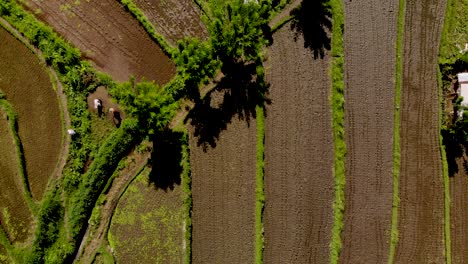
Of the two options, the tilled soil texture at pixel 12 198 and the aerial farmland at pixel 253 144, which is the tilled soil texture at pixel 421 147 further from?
the tilled soil texture at pixel 12 198

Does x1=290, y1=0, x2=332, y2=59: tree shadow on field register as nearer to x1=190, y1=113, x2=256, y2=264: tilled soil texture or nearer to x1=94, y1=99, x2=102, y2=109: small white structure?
x1=190, y1=113, x2=256, y2=264: tilled soil texture

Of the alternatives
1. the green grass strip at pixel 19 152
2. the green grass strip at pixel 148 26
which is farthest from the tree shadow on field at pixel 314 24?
the green grass strip at pixel 19 152

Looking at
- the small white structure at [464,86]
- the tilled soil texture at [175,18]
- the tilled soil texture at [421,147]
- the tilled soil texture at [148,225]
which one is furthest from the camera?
the tilled soil texture at [175,18]

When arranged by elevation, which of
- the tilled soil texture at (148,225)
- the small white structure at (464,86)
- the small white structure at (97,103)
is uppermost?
the small white structure at (464,86)

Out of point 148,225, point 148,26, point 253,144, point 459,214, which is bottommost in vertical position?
point 148,225

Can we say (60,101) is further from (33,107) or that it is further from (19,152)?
(19,152)

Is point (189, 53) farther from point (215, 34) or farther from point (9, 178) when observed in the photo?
point (9, 178)

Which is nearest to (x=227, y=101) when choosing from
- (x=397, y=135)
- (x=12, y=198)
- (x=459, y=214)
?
(x=397, y=135)

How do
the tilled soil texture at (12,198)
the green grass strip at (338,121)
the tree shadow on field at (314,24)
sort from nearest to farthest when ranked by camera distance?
the green grass strip at (338,121), the tilled soil texture at (12,198), the tree shadow on field at (314,24)
